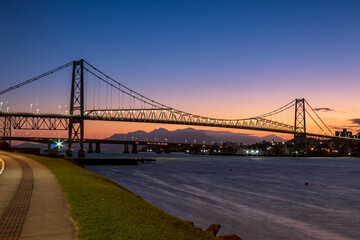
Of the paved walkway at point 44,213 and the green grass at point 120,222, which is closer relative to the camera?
the paved walkway at point 44,213

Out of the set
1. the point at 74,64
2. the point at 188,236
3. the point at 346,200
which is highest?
the point at 74,64

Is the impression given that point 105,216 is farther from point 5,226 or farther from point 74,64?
point 74,64

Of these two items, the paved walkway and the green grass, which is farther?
the green grass

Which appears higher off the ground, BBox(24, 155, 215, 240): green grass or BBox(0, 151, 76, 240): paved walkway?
BBox(0, 151, 76, 240): paved walkway

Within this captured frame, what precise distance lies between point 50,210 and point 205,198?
2314 cm

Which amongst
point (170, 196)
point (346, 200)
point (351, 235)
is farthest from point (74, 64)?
point (351, 235)

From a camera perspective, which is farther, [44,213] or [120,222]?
[44,213]

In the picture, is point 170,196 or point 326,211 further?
point 170,196

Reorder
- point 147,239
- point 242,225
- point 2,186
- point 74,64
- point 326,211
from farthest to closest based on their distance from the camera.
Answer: point 74,64 < point 326,211 < point 242,225 < point 2,186 < point 147,239

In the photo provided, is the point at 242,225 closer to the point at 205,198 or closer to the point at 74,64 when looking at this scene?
the point at 205,198

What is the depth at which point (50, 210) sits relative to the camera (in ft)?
43.0

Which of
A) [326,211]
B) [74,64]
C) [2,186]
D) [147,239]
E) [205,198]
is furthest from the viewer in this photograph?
[74,64]

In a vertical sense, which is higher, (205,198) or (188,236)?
(188,236)

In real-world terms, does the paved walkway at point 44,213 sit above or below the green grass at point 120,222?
above
